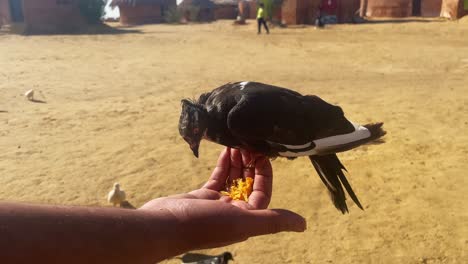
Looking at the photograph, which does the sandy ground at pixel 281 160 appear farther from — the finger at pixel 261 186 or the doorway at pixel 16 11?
the doorway at pixel 16 11

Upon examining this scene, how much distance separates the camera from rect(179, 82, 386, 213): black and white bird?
3.00 m

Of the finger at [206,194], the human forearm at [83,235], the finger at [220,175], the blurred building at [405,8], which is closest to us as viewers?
the human forearm at [83,235]

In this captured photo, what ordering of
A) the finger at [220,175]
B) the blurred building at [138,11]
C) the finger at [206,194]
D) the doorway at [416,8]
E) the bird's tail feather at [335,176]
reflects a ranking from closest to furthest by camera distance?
1. the finger at [206,194]
2. the finger at [220,175]
3. the bird's tail feather at [335,176]
4. the doorway at [416,8]
5. the blurred building at [138,11]

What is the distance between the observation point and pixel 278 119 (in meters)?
3.10

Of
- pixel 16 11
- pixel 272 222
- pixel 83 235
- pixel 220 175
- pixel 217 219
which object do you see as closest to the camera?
pixel 83 235

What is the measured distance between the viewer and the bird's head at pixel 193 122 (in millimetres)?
3066

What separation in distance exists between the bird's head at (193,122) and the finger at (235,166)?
30 cm

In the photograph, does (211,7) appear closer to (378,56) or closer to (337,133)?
(378,56)

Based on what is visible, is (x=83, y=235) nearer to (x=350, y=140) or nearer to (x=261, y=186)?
(x=261, y=186)

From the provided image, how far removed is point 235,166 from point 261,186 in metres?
0.46

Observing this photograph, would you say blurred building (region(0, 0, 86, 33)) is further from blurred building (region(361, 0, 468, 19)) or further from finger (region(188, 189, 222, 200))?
finger (region(188, 189, 222, 200))

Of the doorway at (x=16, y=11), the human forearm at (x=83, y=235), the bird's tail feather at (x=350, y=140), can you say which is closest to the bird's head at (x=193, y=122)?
the bird's tail feather at (x=350, y=140)

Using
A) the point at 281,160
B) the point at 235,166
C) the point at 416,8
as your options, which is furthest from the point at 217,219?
the point at 416,8

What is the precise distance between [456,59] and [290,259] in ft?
42.5
